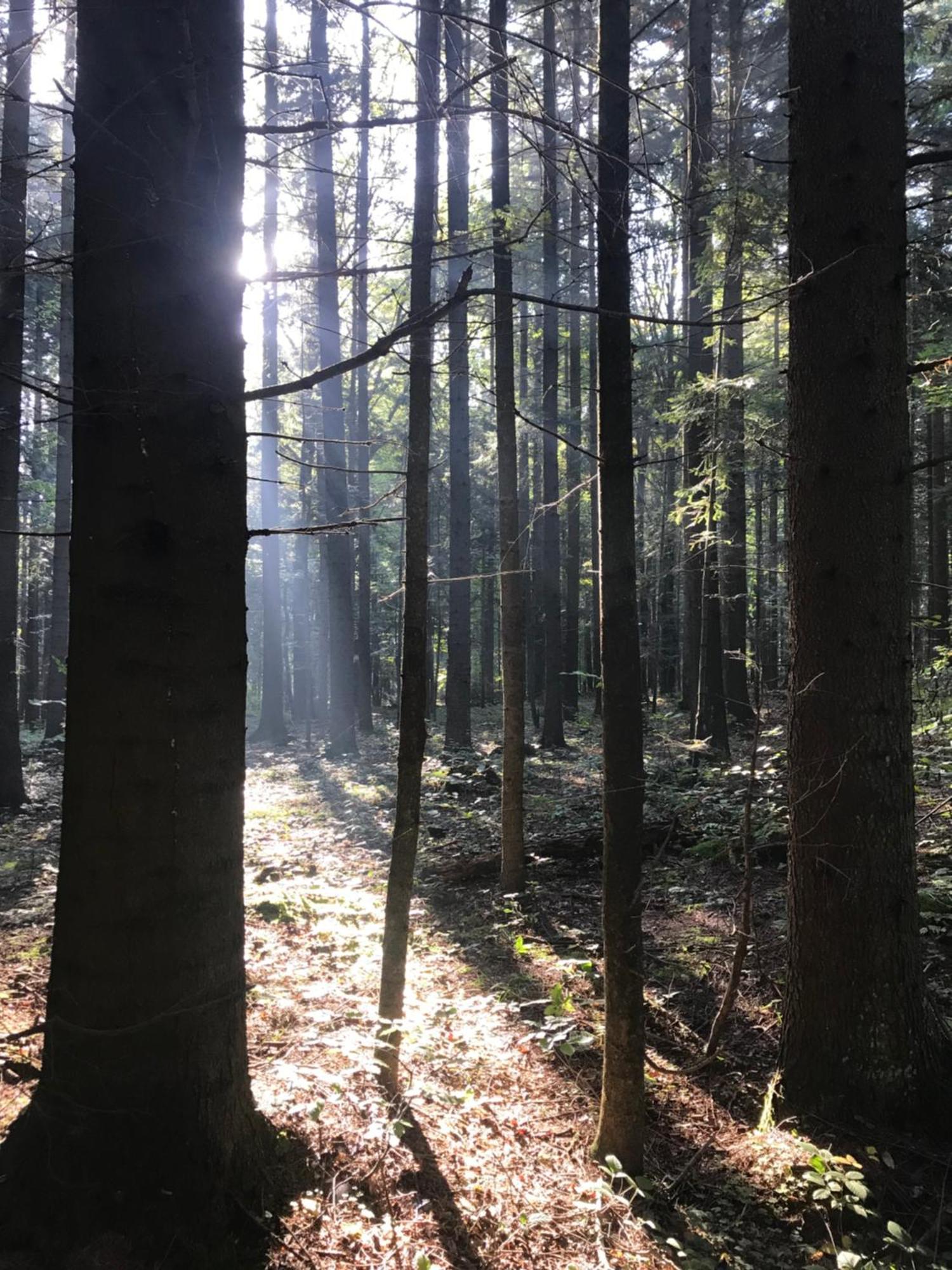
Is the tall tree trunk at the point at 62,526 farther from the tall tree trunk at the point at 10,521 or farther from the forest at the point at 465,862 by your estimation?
the forest at the point at 465,862

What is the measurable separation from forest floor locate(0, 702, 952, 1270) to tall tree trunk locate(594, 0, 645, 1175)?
1.57 feet

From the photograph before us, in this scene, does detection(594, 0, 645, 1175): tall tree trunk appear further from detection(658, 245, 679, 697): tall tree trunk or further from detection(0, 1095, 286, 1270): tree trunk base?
detection(658, 245, 679, 697): tall tree trunk

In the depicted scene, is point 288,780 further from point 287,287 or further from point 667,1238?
point 667,1238

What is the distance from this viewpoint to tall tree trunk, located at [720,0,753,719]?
28.4ft

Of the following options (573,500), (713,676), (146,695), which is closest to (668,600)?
(573,500)

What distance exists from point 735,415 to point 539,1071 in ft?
28.5

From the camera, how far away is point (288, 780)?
14.7 metres

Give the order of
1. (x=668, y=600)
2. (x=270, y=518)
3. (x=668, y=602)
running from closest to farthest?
(x=270, y=518), (x=668, y=600), (x=668, y=602)

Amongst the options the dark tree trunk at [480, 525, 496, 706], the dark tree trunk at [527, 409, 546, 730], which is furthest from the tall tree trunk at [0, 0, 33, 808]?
the dark tree trunk at [480, 525, 496, 706]

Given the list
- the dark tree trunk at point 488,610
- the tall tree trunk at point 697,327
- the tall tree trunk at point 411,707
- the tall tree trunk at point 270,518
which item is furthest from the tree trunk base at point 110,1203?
the dark tree trunk at point 488,610

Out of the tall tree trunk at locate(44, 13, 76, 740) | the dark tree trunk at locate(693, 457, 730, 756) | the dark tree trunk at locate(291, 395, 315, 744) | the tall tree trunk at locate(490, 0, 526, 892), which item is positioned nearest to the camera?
the tall tree trunk at locate(490, 0, 526, 892)

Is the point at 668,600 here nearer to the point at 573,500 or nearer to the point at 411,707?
the point at 573,500

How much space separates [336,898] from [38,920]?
2.59 meters

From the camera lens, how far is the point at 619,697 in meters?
3.70
